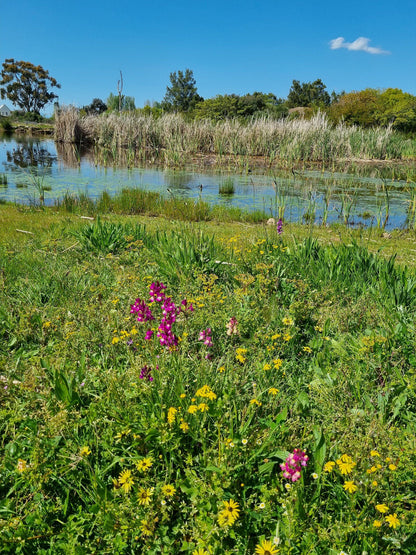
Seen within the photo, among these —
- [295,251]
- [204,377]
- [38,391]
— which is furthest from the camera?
[295,251]

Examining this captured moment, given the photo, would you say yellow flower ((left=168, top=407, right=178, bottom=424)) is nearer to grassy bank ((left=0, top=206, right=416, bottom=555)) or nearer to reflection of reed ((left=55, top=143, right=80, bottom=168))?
grassy bank ((left=0, top=206, right=416, bottom=555))

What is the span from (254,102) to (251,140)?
4437 cm

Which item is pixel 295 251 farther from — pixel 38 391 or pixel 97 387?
pixel 38 391

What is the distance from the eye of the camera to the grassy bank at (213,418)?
5.32ft

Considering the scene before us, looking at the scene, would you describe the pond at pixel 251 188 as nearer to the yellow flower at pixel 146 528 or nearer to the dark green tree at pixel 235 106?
the yellow flower at pixel 146 528

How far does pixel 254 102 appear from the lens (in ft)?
198

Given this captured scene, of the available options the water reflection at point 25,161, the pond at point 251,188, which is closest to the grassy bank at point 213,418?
the pond at point 251,188

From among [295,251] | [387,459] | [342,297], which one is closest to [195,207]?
[295,251]

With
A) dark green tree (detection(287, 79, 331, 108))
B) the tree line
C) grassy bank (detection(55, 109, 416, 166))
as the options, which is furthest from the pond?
dark green tree (detection(287, 79, 331, 108))

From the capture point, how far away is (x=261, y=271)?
398 centimetres

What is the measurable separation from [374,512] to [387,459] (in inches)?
9.7

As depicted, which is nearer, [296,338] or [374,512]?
[374,512]

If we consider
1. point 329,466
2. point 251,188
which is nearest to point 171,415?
point 329,466

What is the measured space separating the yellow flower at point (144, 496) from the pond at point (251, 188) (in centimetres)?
686
